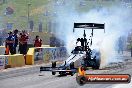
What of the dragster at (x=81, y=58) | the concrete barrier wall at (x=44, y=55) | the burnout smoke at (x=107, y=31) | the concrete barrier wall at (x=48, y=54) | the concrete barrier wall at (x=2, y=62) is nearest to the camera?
the dragster at (x=81, y=58)

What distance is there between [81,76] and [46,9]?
96.8 m

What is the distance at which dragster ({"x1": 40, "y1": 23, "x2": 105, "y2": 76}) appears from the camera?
22263 millimetres

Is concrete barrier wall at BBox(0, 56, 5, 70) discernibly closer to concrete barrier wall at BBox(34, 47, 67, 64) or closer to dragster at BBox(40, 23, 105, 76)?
concrete barrier wall at BBox(34, 47, 67, 64)

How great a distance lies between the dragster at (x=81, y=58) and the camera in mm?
22263

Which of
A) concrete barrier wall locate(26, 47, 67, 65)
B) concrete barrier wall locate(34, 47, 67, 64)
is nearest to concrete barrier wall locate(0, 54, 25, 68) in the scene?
concrete barrier wall locate(26, 47, 67, 65)

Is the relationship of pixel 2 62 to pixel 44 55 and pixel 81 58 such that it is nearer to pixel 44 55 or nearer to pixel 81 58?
pixel 81 58

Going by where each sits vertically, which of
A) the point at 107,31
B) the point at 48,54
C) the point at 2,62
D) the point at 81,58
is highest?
the point at 107,31

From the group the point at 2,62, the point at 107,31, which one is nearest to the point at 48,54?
the point at 107,31

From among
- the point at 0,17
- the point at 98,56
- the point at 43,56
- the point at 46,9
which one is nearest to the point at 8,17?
the point at 0,17

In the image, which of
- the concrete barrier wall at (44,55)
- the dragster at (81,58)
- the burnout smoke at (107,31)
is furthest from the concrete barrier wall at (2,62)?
the dragster at (81,58)

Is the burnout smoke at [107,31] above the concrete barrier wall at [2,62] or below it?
above

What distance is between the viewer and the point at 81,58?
23.9 m

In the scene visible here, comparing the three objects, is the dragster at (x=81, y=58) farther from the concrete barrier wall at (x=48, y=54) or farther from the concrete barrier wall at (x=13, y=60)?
the concrete barrier wall at (x=48, y=54)

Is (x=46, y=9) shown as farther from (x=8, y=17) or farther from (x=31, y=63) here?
(x=31, y=63)
